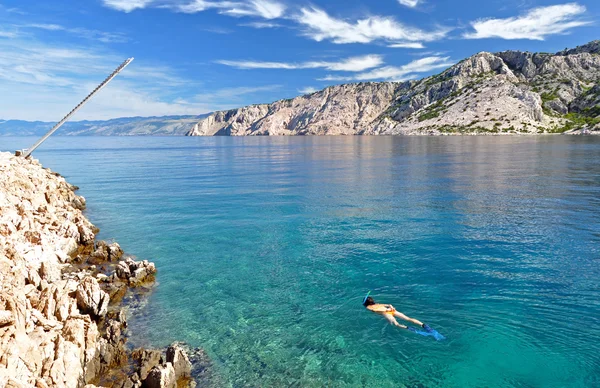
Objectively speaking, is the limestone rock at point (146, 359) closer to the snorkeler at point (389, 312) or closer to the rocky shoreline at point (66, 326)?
the rocky shoreline at point (66, 326)

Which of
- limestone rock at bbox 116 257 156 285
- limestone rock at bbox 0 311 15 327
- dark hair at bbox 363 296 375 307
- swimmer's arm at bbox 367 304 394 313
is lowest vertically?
swimmer's arm at bbox 367 304 394 313

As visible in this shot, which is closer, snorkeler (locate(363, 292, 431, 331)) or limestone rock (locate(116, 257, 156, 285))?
snorkeler (locate(363, 292, 431, 331))

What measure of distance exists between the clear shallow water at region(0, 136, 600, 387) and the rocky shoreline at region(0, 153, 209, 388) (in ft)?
5.27

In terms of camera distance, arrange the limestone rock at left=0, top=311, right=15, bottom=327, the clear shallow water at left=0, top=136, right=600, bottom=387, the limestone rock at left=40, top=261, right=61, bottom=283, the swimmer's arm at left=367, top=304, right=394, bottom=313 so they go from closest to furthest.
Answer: the limestone rock at left=0, top=311, right=15, bottom=327 < the clear shallow water at left=0, top=136, right=600, bottom=387 < the limestone rock at left=40, top=261, right=61, bottom=283 < the swimmer's arm at left=367, top=304, right=394, bottom=313

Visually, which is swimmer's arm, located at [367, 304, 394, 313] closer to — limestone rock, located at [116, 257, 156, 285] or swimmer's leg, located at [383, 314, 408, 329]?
swimmer's leg, located at [383, 314, 408, 329]

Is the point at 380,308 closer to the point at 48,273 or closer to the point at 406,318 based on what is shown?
the point at 406,318

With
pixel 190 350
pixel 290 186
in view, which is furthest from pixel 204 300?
pixel 290 186

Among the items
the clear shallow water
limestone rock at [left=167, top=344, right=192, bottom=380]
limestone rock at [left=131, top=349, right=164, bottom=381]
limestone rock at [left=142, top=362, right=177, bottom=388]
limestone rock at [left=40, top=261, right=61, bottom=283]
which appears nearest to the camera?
limestone rock at [left=142, top=362, right=177, bottom=388]

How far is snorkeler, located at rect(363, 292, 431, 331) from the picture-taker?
1792cm

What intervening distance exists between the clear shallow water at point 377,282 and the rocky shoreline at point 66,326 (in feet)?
5.27

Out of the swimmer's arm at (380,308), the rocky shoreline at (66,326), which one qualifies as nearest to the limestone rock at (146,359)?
the rocky shoreline at (66,326)

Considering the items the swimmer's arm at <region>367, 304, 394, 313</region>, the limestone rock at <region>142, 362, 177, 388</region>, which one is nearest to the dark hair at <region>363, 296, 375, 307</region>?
the swimmer's arm at <region>367, 304, 394, 313</region>

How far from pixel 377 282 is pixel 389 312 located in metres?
3.94

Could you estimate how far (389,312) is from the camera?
18766 mm
